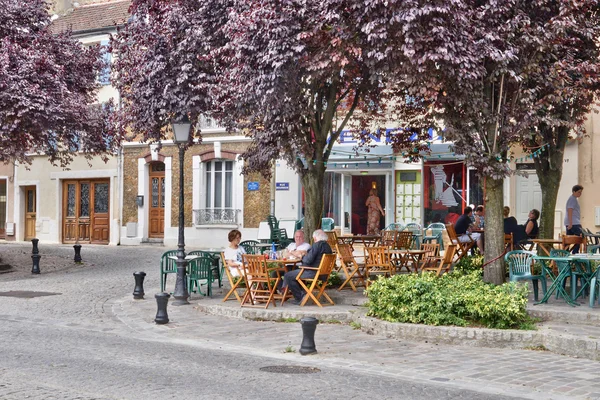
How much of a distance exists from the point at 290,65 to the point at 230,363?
18.0 feet

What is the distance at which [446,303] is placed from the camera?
10492 millimetres

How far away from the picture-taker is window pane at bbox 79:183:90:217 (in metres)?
31.4

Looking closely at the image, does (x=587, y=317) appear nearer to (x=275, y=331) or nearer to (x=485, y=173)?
(x=485, y=173)

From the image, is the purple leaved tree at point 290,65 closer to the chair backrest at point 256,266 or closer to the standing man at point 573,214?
the chair backrest at point 256,266

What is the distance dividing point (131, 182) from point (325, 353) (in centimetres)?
2179

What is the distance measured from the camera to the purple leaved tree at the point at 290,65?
1220 cm

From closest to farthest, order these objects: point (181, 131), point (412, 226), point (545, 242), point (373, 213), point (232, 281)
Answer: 1. point (232, 281)
2. point (181, 131)
3. point (545, 242)
4. point (412, 226)
5. point (373, 213)

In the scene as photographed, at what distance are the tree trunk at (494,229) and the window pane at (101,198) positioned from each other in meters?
20.5

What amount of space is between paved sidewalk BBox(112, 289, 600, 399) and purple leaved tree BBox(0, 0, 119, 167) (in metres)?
7.10

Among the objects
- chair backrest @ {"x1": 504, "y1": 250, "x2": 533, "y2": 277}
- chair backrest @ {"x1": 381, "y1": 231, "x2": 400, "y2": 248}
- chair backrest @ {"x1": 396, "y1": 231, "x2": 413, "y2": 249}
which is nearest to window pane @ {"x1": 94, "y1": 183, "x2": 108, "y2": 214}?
chair backrest @ {"x1": 381, "y1": 231, "x2": 400, "y2": 248}

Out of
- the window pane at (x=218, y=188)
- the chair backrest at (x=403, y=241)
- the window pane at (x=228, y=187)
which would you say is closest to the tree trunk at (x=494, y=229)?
the chair backrest at (x=403, y=241)

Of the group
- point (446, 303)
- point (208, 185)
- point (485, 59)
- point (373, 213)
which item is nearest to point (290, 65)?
point (485, 59)

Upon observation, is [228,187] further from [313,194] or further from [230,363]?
[230,363]

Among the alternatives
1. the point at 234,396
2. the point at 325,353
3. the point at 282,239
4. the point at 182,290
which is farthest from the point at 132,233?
the point at 234,396
